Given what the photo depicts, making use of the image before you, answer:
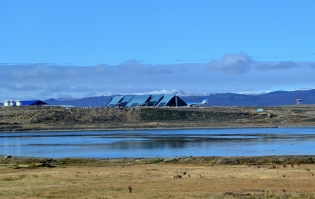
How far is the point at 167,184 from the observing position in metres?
35.6

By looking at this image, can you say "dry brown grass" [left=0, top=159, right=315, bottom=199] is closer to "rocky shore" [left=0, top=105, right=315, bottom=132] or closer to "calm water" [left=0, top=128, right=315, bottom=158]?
"calm water" [left=0, top=128, right=315, bottom=158]

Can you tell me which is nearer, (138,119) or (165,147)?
(165,147)

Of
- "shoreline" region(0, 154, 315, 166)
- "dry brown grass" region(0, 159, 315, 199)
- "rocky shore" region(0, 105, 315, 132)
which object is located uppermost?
"rocky shore" region(0, 105, 315, 132)

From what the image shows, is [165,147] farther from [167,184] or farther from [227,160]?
[167,184]

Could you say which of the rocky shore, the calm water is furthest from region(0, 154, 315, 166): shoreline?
the rocky shore

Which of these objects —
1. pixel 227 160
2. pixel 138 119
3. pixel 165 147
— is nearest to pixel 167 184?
pixel 227 160

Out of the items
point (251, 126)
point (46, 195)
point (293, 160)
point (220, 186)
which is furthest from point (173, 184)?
point (251, 126)

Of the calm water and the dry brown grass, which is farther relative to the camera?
the calm water

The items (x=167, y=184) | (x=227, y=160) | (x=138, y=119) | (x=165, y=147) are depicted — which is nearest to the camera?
(x=167, y=184)

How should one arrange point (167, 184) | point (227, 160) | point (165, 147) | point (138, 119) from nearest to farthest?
point (167, 184), point (227, 160), point (165, 147), point (138, 119)

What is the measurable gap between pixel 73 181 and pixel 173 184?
626 cm

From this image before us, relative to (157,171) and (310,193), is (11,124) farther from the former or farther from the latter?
(310,193)

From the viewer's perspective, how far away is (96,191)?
107ft

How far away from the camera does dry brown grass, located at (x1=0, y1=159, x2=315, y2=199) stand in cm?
3070
